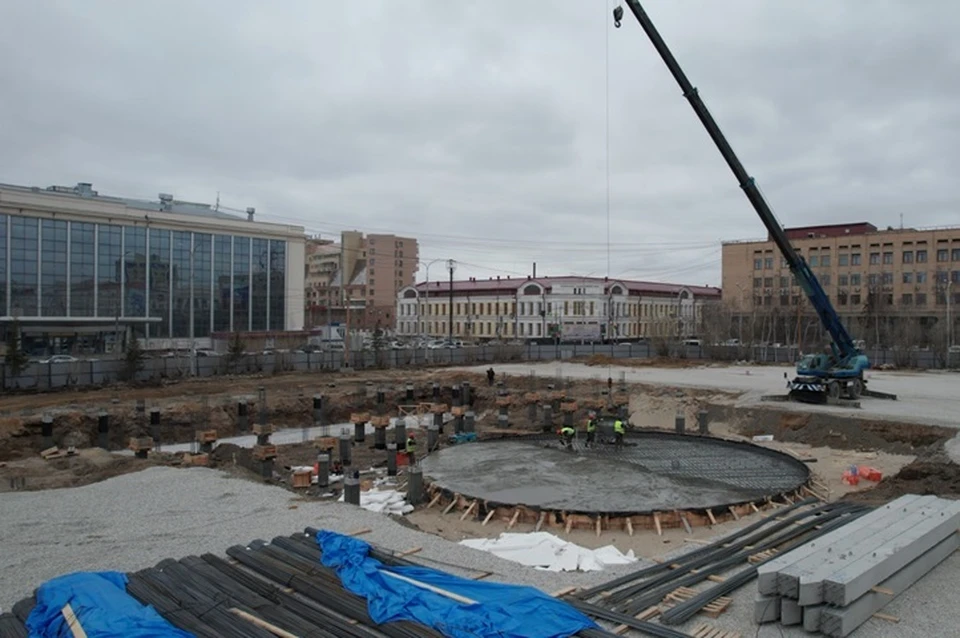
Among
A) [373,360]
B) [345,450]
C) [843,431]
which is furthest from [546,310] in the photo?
[345,450]

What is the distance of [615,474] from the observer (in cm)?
1762

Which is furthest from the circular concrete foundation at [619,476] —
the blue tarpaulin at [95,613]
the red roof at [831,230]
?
the red roof at [831,230]

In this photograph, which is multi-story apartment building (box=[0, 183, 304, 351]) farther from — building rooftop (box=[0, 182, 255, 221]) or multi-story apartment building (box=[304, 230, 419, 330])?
multi-story apartment building (box=[304, 230, 419, 330])

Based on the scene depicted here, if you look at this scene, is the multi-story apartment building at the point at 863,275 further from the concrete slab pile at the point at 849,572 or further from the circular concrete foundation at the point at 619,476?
the concrete slab pile at the point at 849,572

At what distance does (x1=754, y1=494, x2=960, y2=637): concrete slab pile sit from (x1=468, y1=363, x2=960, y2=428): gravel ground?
1747cm

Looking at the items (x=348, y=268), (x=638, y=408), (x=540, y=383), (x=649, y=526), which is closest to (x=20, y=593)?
(x=649, y=526)

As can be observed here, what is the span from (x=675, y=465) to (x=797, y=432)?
930cm

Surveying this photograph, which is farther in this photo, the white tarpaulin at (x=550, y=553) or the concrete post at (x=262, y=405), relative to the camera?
the concrete post at (x=262, y=405)

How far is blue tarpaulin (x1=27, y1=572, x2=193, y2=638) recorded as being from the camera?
708 cm

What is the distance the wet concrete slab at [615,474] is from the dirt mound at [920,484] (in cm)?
176

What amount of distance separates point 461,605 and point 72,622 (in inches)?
156

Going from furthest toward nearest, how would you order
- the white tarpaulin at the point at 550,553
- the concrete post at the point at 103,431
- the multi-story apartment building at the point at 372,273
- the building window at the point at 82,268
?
the multi-story apartment building at the point at 372,273, the building window at the point at 82,268, the concrete post at the point at 103,431, the white tarpaulin at the point at 550,553

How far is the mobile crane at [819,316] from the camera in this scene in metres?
23.5

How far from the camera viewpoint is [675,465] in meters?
18.7
